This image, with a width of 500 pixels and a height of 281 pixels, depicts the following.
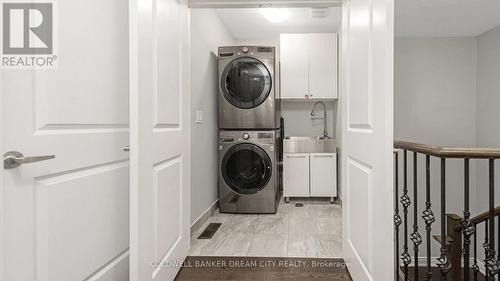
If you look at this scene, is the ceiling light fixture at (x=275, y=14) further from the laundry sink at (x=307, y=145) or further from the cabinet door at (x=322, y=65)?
the laundry sink at (x=307, y=145)

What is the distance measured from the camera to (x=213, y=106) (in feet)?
11.6

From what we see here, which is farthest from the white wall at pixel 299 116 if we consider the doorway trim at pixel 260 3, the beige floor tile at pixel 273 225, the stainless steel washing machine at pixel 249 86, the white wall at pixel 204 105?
the doorway trim at pixel 260 3

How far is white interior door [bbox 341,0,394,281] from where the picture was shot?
4.14 ft

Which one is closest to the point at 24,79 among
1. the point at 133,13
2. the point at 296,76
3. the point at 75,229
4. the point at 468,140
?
the point at 133,13

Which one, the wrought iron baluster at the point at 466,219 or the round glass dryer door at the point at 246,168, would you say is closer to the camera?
the wrought iron baluster at the point at 466,219

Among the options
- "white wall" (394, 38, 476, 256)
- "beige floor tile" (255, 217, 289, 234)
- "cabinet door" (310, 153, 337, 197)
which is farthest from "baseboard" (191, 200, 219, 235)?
"white wall" (394, 38, 476, 256)

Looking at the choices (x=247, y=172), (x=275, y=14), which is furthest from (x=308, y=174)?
(x=275, y=14)

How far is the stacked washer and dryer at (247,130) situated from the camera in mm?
3422

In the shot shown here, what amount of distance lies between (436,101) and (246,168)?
298cm

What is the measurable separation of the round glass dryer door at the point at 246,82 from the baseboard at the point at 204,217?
1227 millimetres

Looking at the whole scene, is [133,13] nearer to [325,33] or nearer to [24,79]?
[24,79]

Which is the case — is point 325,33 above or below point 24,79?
above

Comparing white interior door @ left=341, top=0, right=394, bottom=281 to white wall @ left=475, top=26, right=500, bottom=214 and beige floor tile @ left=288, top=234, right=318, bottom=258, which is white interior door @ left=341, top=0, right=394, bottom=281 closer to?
beige floor tile @ left=288, top=234, right=318, bottom=258

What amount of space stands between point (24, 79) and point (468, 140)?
509 centimetres
